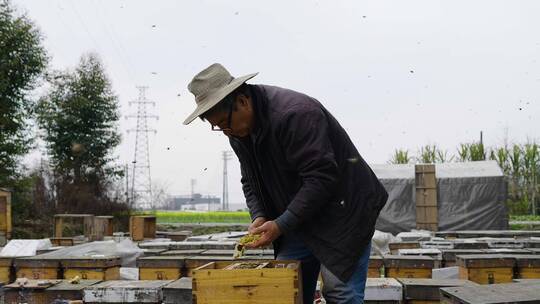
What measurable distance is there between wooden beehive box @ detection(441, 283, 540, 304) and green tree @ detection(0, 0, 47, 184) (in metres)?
20.8

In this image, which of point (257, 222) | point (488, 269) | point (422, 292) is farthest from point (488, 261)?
point (257, 222)

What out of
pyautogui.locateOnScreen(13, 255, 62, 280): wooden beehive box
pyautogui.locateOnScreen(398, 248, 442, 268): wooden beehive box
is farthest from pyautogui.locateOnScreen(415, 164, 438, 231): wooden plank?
pyautogui.locateOnScreen(13, 255, 62, 280): wooden beehive box

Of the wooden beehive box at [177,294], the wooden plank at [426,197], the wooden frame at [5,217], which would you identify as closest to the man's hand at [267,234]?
the wooden beehive box at [177,294]

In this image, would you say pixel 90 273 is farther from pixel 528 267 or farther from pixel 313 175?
pixel 313 175

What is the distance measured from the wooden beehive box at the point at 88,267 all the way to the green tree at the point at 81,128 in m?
19.7

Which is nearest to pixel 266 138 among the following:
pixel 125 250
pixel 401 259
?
pixel 401 259

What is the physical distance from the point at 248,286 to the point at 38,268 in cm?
472

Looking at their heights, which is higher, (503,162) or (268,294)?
(503,162)

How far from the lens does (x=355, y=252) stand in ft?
9.48

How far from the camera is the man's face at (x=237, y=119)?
9.14 feet

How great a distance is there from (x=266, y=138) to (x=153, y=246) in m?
7.24

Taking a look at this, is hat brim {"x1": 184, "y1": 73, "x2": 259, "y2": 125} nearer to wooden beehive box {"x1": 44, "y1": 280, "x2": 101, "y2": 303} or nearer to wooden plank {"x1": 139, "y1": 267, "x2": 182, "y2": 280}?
wooden beehive box {"x1": 44, "y1": 280, "x2": 101, "y2": 303}

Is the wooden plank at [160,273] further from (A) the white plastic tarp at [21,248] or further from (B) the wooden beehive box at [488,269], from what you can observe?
(B) the wooden beehive box at [488,269]

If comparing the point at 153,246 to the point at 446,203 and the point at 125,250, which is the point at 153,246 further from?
the point at 446,203
